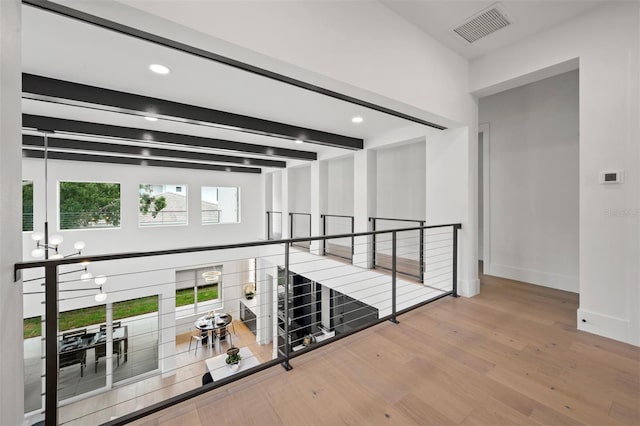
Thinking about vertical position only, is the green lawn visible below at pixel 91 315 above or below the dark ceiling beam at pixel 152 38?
below

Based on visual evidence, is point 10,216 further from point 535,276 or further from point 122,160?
point 122,160

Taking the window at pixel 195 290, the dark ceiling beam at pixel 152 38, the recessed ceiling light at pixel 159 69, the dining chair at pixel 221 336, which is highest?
the recessed ceiling light at pixel 159 69

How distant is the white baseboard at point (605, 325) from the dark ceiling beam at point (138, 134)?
5.16m

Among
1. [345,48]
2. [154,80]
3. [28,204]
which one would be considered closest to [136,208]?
[28,204]

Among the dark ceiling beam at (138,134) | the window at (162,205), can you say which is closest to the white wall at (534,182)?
the dark ceiling beam at (138,134)

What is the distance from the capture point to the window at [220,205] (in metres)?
8.41

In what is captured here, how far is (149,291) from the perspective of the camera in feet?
21.0

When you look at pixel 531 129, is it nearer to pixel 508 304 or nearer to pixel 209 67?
pixel 508 304

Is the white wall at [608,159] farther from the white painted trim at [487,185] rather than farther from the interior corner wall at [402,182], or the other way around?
the interior corner wall at [402,182]

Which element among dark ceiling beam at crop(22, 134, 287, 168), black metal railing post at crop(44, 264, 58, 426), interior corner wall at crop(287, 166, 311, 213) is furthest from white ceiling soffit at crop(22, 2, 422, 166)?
interior corner wall at crop(287, 166, 311, 213)

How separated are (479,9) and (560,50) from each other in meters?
0.95

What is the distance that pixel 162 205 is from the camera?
7.59 meters

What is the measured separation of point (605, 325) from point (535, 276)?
1554 millimetres

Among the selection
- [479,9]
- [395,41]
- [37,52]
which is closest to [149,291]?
[37,52]
